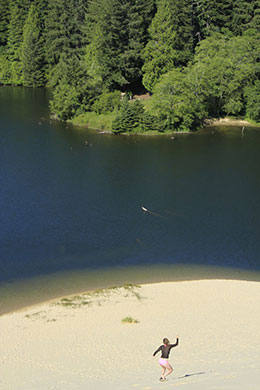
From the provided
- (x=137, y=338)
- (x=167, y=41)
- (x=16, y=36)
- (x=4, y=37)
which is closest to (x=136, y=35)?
(x=167, y=41)

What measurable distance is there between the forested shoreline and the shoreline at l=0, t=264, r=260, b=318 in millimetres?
36918

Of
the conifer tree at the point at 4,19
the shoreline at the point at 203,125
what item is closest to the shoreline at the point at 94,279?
the shoreline at the point at 203,125

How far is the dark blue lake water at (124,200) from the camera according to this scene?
1384 inches

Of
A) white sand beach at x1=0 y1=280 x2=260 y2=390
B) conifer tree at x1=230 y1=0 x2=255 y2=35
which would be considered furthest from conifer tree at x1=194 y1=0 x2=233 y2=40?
white sand beach at x1=0 y1=280 x2=260 y2=390

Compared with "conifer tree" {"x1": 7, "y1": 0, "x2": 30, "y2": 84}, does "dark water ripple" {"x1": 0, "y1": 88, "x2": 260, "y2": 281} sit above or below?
below

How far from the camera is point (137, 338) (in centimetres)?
2383

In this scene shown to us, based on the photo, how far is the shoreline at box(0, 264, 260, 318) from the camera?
29422mm

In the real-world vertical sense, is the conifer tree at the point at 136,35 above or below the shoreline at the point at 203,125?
above

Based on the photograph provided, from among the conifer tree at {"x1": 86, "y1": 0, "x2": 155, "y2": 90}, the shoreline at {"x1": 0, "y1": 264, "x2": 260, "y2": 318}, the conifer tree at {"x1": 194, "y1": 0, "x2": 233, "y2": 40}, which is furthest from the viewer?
the conifer tree at {"x1": 194, "y1": 0, "x2": 233, "y2": 40}

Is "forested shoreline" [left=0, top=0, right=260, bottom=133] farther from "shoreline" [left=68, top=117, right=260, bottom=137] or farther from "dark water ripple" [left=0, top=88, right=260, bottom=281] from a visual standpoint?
"dark water ripple" [left=0, top=88, right=260, bottom=281]

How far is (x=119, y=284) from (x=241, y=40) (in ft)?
187

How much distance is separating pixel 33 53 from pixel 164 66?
40600 mm

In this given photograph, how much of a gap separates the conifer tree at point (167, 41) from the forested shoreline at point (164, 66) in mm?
160

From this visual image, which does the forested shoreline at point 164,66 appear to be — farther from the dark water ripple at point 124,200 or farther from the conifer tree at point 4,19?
the conifer tree at point 4,19
